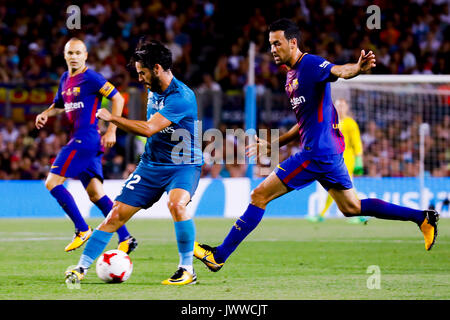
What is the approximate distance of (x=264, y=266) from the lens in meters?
8.38

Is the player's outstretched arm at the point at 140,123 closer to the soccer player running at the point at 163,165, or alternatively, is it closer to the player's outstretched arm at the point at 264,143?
the soccer player running at the point at 163,165

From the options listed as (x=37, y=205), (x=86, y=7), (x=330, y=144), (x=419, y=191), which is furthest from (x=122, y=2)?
(x=330, y=144)

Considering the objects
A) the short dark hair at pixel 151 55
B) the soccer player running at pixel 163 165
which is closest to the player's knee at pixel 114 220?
the soccer player running at pixel 163 165

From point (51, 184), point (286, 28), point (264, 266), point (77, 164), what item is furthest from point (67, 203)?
point (286, 28)

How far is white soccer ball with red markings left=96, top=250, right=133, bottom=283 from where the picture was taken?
22.6 ft

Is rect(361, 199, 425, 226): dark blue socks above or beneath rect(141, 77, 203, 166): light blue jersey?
beneath

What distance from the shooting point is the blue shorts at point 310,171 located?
296 inches

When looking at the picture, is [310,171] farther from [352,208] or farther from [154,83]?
[154,83]

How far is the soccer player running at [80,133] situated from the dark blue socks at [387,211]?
317 centimetres

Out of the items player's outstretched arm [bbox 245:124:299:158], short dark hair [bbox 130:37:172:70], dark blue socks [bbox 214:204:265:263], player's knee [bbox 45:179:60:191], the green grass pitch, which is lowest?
the green grass pitch

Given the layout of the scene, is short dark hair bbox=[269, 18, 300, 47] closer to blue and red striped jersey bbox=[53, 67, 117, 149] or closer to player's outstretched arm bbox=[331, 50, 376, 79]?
player's outstretched arm bbox=[331, 50, 376, 79]

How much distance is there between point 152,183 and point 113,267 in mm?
769

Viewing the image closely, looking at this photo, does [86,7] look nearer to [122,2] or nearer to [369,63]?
[122,2]

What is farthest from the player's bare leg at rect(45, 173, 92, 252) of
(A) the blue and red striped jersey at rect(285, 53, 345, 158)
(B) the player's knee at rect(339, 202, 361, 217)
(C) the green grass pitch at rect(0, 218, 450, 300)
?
(B) the player's knee at rect(339, 202, 361, 217)
